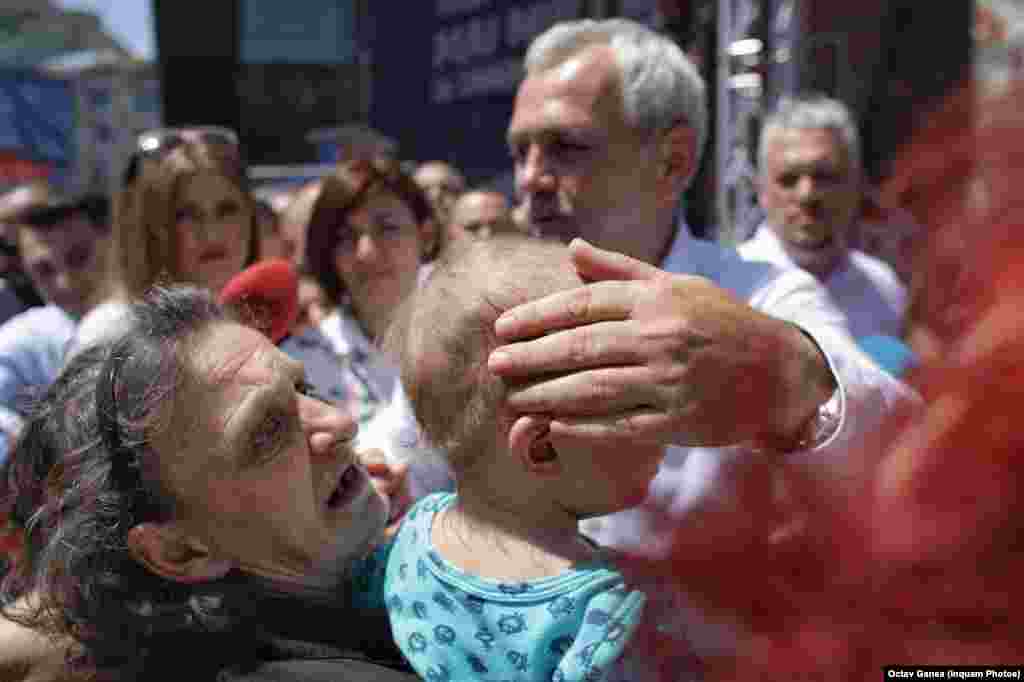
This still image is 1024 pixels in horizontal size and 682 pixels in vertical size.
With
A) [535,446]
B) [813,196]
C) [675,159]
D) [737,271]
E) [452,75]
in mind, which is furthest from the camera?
[452,75]

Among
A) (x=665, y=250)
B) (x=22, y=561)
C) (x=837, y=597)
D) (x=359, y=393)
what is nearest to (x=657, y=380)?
(x=837, y=597)

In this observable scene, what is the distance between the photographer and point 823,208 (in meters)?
3.69

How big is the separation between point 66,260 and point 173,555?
2818 millimetres

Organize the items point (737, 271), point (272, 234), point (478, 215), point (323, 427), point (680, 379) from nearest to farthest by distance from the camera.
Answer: point (680, 379) < point (323, 427) < point (737, 271) < point (272, 234) < point (478, 215)

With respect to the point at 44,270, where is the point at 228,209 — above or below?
above

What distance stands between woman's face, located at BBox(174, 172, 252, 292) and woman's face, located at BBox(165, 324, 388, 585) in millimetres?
1528

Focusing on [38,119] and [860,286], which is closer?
[860,286]

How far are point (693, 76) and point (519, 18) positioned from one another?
6.47m

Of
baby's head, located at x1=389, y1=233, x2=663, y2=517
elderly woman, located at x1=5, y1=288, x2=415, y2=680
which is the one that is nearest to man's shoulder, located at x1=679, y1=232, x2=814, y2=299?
baby's head, located at x1=389, y1=233, x2=663, y2=517

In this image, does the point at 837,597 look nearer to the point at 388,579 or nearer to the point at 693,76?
the point at 388,579

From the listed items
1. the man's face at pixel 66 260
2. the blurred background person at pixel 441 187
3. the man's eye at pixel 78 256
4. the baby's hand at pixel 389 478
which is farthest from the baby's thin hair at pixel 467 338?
the blurred background person at pixel 441 187

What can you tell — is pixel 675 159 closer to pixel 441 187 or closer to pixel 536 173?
pixel 536 173

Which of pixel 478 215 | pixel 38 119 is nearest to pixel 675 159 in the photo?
pixel 478 215

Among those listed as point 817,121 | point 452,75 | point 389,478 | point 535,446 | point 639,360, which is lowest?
point 389,478
